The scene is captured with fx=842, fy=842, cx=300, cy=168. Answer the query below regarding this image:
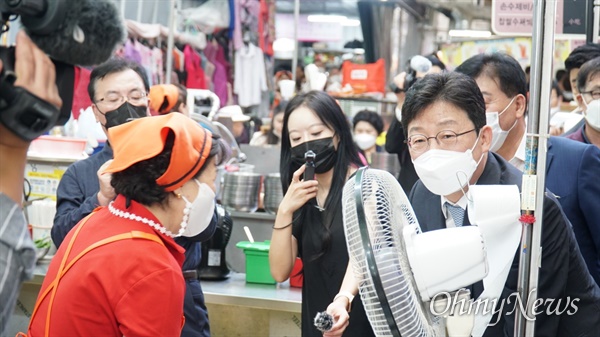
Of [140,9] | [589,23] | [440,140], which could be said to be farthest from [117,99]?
[140,9]

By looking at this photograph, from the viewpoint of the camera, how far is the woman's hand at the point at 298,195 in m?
3.11

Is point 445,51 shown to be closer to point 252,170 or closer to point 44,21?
point 252,170

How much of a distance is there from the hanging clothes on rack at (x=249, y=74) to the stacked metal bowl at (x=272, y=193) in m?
5.44

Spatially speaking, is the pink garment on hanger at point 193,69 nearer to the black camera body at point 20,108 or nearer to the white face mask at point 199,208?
the white face mask at point 199,208

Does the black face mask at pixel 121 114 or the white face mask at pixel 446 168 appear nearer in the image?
the white face mask at pixel 446 168

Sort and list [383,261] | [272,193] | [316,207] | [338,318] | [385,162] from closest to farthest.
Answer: [383,261], [338,318], [316,207], [272,193], [385,162]

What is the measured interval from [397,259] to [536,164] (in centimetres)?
60

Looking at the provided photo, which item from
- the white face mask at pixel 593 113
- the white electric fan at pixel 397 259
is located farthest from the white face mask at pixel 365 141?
the white electric fan at pixel 397 259

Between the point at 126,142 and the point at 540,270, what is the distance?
3.80ft

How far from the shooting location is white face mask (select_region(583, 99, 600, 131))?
12.2ft

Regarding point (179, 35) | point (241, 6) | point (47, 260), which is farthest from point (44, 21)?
point (241, 6)

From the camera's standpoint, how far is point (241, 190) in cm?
477

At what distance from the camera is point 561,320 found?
2.34 meters

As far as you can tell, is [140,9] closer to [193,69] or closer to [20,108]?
[193,69]
